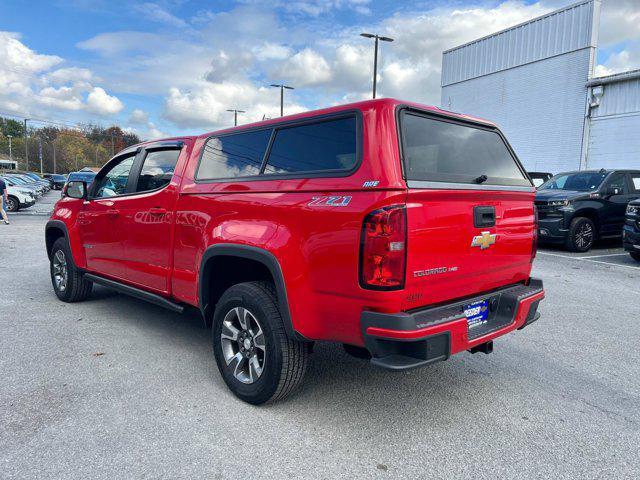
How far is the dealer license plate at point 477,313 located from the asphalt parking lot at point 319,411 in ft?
2.03

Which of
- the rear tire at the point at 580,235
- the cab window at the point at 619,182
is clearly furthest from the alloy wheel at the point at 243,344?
the cab window at the point at 619,182

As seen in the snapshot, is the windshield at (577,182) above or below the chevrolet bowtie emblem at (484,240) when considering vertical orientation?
above

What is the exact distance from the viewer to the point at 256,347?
10.3ft

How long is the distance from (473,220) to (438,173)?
15.3 inches

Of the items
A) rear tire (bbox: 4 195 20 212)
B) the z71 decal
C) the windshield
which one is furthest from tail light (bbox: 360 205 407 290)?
rear tire (bbox: 4 195 20 212)

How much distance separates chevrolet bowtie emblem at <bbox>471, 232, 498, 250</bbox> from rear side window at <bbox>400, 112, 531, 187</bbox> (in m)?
0.34

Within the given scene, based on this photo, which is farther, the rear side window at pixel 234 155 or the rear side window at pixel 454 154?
the rear side window at pixel 234 155

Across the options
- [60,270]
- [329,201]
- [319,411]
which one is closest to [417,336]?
[329,201]

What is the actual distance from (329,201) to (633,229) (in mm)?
8098

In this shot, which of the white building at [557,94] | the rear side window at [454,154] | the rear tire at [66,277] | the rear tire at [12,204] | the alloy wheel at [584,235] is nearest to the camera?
the rear side window at [454,154]

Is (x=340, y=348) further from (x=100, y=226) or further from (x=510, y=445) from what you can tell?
(x=100, y=226)

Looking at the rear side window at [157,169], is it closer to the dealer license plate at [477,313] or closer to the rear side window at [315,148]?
the rear side window at [315,148]

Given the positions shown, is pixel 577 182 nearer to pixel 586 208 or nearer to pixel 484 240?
pixel 586 208

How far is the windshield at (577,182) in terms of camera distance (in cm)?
1077
